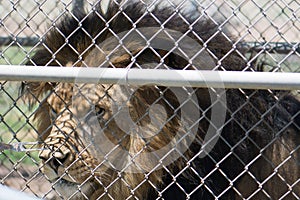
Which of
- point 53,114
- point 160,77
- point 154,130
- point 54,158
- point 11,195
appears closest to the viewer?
point 11,195

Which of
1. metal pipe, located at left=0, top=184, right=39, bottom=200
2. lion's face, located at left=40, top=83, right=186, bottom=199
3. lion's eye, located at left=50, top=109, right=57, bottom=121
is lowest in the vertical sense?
metal pipe, located at left=0, top=184, right=39, bottom=200

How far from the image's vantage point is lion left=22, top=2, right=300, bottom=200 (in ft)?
10.4

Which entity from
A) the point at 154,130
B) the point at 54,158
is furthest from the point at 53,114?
the point at 154,130

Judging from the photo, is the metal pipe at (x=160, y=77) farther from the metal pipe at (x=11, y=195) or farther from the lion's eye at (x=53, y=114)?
the metal pipe at (x=11, y=195)

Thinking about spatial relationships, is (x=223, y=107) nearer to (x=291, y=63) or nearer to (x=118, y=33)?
(x=118, y=33)

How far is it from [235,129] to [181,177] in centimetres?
35

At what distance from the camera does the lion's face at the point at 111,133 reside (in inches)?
126

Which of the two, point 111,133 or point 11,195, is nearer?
point 11,195

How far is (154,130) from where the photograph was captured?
3.23 meters

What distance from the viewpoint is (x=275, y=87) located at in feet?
8.39

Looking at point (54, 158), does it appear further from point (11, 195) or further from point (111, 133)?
point (11, 195)

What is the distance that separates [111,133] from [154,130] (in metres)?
0.22

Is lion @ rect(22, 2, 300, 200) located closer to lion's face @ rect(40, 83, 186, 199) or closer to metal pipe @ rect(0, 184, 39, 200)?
lion's face @ rect(40, 83, 186, 199)

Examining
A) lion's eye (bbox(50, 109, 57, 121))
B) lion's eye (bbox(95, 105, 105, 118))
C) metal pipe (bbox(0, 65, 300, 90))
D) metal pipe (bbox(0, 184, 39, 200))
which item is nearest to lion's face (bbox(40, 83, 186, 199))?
lion's eye (bbox(95, 105, 105, 118))
